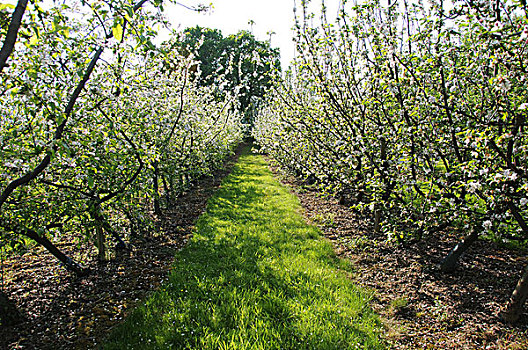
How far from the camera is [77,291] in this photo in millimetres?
4559

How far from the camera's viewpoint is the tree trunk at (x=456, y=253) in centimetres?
410

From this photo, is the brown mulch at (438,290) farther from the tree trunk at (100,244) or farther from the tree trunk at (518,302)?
the tree trunk at (100,244)

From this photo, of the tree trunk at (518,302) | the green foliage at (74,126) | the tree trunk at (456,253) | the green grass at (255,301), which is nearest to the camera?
the green foliage at (74,126)

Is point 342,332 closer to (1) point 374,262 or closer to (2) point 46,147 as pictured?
(1) point 374,262

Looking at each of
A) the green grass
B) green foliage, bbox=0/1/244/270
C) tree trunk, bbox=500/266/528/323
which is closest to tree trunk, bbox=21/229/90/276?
green foliage, bbox=0/1/244/270

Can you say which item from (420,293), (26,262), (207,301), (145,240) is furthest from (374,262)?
(26,262)

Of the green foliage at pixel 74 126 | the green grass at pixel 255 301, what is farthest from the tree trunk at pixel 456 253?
the green foliage at pixel 74 126

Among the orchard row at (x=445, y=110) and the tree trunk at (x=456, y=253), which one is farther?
the tree trunk at (x=456, y=253)

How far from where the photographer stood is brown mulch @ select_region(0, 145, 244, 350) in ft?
11.9

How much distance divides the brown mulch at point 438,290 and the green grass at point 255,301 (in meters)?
0.34

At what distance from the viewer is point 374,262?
5.35m

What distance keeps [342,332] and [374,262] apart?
7.32 ft

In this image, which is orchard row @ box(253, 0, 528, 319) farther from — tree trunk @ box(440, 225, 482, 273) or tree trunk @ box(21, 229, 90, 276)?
tree trunk @ box(21, 229, 90, 276)

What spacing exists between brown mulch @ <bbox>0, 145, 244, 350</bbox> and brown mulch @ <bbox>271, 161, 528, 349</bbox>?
3652mm
